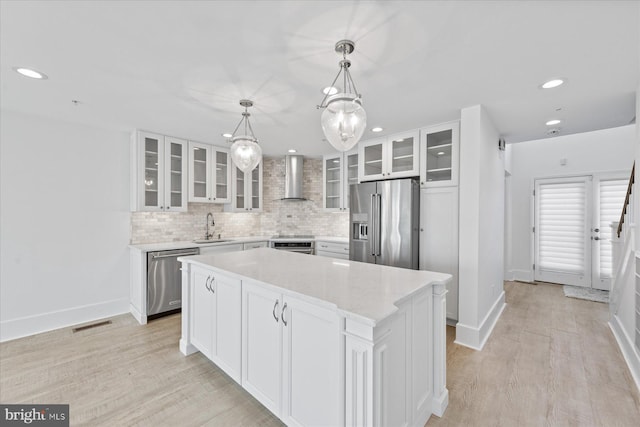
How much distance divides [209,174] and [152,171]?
31.6 inches

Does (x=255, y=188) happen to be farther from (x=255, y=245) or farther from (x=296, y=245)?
(x=296, y=245)

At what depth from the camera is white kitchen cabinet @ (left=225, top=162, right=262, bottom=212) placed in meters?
4.79

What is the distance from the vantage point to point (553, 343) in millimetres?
2957

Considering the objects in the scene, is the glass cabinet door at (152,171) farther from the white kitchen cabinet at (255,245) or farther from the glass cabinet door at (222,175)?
the white kitchen cabinet at (255,245)

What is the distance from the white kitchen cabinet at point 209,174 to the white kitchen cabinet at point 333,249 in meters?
1.75

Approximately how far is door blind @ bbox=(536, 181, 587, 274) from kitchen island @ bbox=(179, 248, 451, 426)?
192 inches

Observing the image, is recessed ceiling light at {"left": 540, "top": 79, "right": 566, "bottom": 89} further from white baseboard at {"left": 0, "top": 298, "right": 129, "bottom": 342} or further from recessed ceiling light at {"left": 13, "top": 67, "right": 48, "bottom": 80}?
white baseboard at {"left": 0, "top": 298, "right": 129, "bottom": 342}

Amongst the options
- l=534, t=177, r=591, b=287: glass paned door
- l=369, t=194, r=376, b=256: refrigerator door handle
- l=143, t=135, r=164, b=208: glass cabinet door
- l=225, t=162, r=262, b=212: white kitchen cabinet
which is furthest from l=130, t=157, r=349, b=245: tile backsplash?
l=534, t=177, r=591, b=287: glass paned door

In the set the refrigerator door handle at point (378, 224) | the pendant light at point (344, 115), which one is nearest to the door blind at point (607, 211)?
the refrigerator door handle at point (378, 224)

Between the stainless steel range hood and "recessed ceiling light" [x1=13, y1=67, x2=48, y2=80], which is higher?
"recessed ceiling light" [x1=13, y1=67, x2=48, y2=80]

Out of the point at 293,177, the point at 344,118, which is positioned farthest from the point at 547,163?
the point at 344,118

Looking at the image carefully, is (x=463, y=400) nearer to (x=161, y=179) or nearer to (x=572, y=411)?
(x=572, y=411)

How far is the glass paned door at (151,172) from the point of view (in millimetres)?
3834

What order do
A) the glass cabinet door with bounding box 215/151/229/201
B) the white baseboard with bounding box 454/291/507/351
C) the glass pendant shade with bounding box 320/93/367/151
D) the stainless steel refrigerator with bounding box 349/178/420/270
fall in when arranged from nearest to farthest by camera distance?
the glass pendant shade with bounding box 320/93/367/151, the white baseboard with bounding box 454/291/507/351, the stainless steel refrigerator with bounding box 349/178/420/270, the glass cabinet door with bounding box 215/151/229/201
